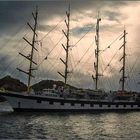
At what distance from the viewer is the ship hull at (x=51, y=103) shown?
71375 mm

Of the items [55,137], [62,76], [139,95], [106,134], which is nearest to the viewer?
[55,137]

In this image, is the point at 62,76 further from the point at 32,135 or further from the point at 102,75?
the point at 32,135

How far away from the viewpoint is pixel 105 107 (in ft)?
289

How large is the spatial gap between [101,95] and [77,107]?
1148cm

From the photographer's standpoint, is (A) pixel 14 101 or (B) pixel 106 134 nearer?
(B) pixel 106 134

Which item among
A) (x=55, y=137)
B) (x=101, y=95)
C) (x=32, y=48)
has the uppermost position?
(x=32, y=48)

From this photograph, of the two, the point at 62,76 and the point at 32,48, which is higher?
the point at 32,48

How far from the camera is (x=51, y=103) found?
245 feet

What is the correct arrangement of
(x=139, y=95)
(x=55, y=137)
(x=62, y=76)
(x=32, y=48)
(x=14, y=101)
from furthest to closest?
1. (x=139, y=95)
2. (x=62, y=76)
3. (x=32, y=48)
4. (x=14, y=101)
5. (x=55, y=137)

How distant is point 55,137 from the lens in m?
35.5

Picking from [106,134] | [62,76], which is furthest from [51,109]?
[106,134]

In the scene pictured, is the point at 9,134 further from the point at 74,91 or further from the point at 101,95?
the point at 101,95

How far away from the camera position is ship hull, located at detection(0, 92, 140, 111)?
234 feet

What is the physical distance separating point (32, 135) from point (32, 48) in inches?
1678
